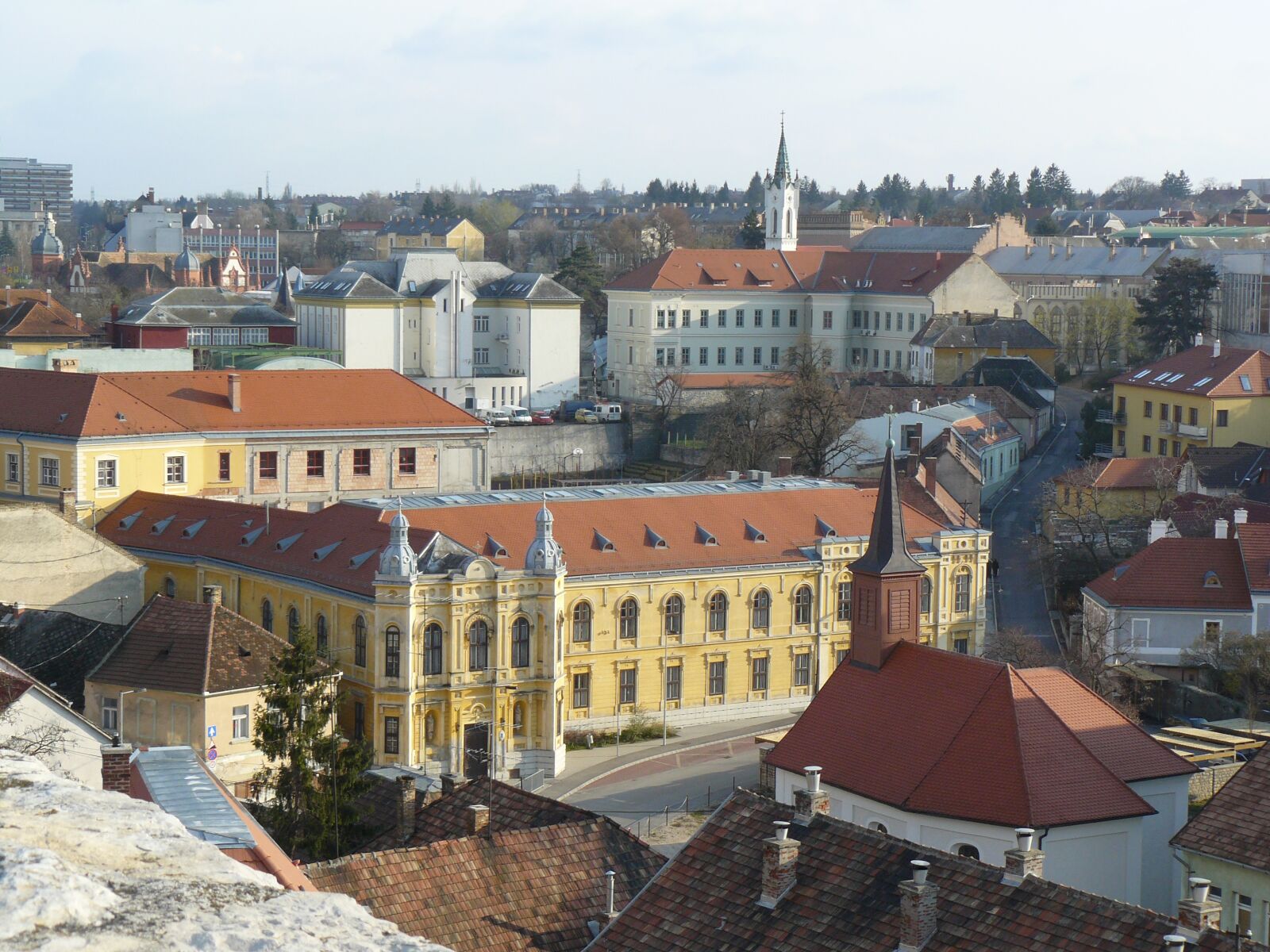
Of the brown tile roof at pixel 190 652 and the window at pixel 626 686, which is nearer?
the brown tile roof at pixel 190 652

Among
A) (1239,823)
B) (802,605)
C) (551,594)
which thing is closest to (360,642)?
(551,594)

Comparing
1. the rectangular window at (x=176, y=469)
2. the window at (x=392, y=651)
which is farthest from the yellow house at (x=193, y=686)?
the rectangular window at (x=176, y=469)

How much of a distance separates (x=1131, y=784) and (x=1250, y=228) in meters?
140

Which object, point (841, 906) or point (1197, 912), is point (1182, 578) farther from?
point (1197, 912)

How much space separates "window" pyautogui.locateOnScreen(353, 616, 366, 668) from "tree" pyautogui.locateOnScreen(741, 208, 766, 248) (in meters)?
93.8

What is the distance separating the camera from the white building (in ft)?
343

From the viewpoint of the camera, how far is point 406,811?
3294 centimetres

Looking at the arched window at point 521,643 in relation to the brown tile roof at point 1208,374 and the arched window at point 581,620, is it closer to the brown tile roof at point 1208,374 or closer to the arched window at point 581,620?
the arched window at point 581,620

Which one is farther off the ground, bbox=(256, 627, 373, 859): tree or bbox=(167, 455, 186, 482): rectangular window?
bbox=(167, 455, 186, 482): rectangular window

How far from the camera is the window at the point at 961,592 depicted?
209ft

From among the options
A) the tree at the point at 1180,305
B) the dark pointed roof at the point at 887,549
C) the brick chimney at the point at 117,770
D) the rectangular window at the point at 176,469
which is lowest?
the rectangular window at the point at 176,469

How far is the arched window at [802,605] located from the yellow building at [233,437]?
18145 mm

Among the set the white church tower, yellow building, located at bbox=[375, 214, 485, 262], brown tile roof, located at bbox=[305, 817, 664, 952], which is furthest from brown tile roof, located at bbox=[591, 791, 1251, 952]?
yellow building, located at bbox=[375, 214, 485, 262]

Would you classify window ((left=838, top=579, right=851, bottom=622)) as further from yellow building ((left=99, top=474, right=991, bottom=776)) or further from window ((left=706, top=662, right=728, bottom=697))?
window ((left=706, top=662, right=728, bottom=697))
